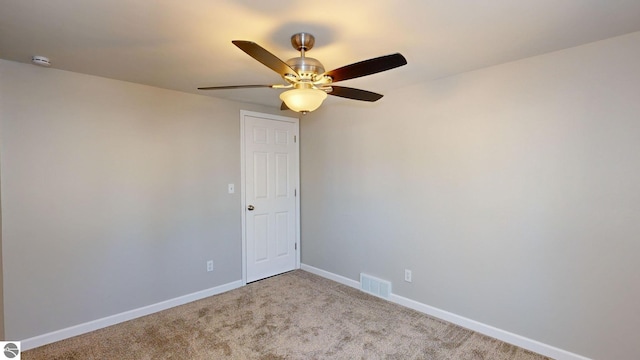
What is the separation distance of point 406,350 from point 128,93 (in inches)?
128

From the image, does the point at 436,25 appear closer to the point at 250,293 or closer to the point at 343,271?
the point at 343,271

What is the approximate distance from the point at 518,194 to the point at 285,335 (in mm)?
2193

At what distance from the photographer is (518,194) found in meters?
2.34

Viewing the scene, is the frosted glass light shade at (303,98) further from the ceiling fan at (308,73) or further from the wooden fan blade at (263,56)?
the wooden fan blade at (263,56)

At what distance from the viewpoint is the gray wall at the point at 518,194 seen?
196 cm

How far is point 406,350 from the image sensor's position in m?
2.30

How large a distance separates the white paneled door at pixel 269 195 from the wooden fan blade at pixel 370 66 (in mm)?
2167

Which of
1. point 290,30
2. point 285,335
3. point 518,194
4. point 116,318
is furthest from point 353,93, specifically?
point 116,318

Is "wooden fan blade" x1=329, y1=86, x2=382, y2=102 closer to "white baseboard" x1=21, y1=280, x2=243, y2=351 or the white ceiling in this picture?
the white ceiling

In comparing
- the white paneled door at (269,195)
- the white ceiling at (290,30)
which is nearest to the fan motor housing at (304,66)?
the white ceiling at (290,30)

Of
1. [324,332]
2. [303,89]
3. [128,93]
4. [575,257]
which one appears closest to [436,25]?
[303,89]

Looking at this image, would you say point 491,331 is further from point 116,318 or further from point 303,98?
point 116,318

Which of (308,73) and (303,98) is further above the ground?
(308,73)

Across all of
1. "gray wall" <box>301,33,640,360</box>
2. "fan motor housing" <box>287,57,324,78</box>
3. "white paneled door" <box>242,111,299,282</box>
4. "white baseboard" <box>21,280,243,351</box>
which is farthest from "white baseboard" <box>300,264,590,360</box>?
Answer: "fan motor housing" <box>287,57,324,78</box>
